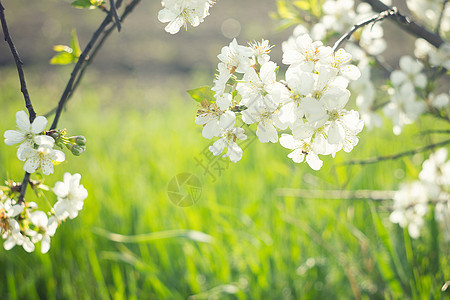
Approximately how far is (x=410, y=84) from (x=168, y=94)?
323 cm

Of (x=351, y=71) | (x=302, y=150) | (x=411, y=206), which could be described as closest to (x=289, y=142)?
(x=302, y=150)

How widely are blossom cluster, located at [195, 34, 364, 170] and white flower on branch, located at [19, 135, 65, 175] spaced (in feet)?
0.73

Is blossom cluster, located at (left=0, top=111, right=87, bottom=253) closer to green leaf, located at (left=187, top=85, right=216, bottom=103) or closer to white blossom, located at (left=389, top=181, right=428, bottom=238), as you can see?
green leaf, located at (left=187, top=85, right=216, bottom=103)

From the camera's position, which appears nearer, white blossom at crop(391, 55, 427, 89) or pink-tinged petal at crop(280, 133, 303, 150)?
pink-tinged petal at crop(280, 133, 303, 150)

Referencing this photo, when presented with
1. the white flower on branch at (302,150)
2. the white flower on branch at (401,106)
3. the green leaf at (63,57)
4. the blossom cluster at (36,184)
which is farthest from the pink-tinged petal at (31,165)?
the white flower on branch at (401,106)

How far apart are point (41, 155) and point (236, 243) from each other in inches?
31.9

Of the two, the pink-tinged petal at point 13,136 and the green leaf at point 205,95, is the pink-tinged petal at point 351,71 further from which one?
the pink-tinged petal at point 13,136

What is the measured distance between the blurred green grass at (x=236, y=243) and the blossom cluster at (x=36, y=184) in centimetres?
48

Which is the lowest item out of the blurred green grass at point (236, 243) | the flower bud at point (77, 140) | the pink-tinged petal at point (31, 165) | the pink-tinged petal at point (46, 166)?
the blurred green grass at point (236, 243)

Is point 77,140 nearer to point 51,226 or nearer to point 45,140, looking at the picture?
point 45,140

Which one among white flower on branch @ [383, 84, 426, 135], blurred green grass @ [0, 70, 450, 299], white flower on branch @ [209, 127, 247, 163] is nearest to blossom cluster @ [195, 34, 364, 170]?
white flower on branch @ [209, 127, 247, 163]

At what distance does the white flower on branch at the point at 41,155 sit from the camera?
52 cm

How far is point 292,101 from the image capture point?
51cm

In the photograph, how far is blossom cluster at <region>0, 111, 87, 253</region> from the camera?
0.56 metres
